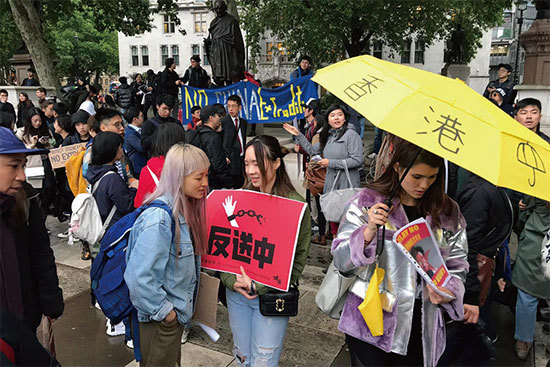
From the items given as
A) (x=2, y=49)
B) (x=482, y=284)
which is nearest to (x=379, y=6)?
(x=482, y=284)

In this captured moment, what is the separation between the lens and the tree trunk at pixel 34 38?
49.9ft

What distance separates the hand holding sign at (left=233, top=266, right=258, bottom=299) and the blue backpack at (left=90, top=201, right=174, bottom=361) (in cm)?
63

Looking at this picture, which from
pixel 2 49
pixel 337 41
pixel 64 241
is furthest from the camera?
pixel 2 49

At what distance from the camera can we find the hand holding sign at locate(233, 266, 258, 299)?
2640 mm

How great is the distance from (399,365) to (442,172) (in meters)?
1.11

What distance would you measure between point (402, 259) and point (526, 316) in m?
2.19

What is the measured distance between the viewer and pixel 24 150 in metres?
2.23

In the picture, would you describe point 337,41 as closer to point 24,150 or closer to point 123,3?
point 123,3

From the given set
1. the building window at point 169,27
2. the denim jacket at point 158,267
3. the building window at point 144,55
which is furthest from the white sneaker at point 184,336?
the building window at point 144,55

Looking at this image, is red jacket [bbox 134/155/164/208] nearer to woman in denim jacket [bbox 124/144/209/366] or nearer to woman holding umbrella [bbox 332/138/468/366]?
woman in denim jacket [bbox 124/144/209/366]

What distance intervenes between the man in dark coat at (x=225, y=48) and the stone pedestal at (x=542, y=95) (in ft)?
19.1

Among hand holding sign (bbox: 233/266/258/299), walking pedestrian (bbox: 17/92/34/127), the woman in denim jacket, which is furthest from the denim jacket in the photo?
walking pedestrian (bbox: 17/92/34/127)

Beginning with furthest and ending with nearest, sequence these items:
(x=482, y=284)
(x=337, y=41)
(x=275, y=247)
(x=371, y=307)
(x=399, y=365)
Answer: (x=337, y=41) → (x=482, y=284) → (x=275, y=247) → (x=399, y=365) → (x=371, y=307)

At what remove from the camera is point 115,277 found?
2.52 m
